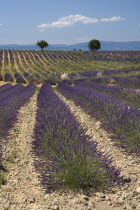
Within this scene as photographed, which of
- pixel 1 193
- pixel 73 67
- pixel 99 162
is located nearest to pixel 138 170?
pixel 99 162

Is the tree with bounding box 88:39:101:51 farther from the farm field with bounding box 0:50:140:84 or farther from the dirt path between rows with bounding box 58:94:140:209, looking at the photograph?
the dirt path between rows with bounding box 58:94:140:209

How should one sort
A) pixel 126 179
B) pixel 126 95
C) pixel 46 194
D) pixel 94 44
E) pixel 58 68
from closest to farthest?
pixel 46 194, pixel 126 179, pixel 126 95, pixel 58 68, pixel 94 44

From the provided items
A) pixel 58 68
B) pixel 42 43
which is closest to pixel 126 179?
pixel 58 68

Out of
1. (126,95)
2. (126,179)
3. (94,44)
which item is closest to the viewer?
(126,179)

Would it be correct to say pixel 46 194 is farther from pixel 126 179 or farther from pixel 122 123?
pixel 122 123

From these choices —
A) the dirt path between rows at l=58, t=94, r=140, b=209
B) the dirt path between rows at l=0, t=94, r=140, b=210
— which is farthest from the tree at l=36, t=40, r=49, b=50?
the dirt path between rows at l=0, t=94, r=140, b=210

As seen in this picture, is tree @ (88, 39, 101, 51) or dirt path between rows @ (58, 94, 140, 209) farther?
tree @ (88, 39, 101, 51)

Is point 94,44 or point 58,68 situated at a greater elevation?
point 94,44

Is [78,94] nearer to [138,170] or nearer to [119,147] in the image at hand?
[119,147]

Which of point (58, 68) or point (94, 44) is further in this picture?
point (94, 44)

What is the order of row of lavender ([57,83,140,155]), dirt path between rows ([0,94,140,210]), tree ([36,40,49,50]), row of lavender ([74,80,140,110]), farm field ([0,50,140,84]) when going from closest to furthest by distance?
1. dirt path between rows ([0,94,140,210])
2. row of lavender ([57,83,140,155])
3. row of lavender ([74,80,140,110])
4. farm field ([0,50,140,84])
5. tree ([36,40,49,50])

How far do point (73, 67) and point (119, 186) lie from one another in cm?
3125

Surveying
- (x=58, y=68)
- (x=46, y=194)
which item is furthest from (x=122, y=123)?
(x=58, y=68)

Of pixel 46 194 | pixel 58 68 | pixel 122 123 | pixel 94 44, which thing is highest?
pixel 94 44
